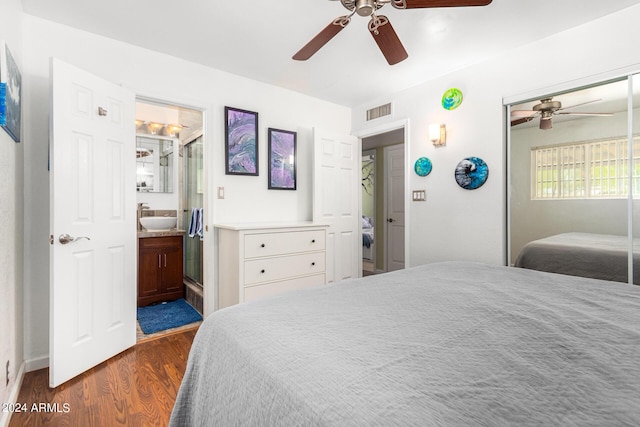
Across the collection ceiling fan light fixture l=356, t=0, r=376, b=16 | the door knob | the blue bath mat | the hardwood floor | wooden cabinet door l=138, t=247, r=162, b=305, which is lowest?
the hardwood floor

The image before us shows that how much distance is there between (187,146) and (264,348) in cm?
384

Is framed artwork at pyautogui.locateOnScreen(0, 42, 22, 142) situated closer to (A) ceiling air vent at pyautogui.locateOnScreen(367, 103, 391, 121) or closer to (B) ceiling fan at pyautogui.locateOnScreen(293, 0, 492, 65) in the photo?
(B) ceiling fan at pyautogui.locateOnScreen(293, 0, 492, 65)

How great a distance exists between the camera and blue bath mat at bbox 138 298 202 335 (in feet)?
9.36

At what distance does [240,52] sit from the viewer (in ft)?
8.52

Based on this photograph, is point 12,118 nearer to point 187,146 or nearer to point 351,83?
point 187,146

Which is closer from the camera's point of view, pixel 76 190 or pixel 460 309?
pixel 460 309

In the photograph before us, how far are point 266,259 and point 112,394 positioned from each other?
1331 mm

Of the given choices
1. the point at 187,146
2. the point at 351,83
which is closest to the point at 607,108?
the point at 351,83

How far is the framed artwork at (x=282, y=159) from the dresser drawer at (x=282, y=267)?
3.00ft

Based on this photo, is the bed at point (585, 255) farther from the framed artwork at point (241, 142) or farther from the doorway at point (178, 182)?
the doorway at point (178, 182)

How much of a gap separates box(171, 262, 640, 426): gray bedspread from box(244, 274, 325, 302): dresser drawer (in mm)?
1382

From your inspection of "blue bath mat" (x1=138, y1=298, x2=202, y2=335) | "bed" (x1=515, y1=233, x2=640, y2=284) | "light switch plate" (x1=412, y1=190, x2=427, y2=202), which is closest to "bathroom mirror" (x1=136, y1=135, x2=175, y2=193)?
"blue bath mat" (x1=138, y1=298, x2=202, y2=335)

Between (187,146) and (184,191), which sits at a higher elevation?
(187,146)

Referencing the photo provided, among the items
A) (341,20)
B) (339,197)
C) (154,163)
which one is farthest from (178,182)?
(341,20)
